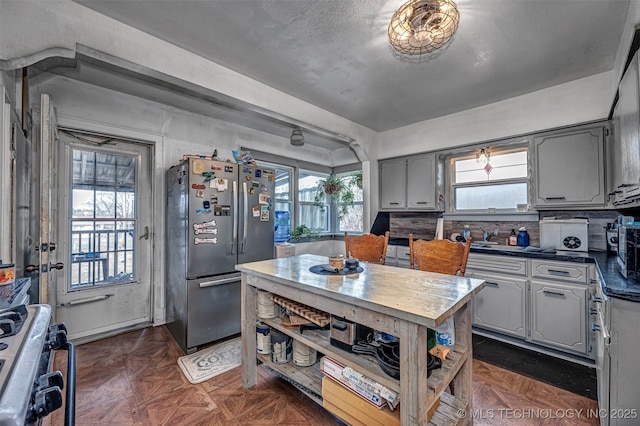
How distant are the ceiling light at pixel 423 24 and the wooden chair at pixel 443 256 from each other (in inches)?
52.2

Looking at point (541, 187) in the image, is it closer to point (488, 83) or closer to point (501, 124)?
point (501, 124)

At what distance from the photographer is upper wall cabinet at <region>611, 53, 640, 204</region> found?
1.54 metres

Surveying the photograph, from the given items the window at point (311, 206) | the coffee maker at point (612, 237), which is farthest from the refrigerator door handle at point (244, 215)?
the coffee maker at point (612, 237)

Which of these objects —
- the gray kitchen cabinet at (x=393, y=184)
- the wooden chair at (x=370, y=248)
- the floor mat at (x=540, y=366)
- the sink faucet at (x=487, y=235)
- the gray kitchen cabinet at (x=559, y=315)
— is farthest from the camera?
the gray kitchen cabinet at (x=393, y=184)

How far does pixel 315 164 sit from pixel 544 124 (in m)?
3.05

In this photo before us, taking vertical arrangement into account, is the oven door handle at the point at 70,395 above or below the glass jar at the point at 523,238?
below

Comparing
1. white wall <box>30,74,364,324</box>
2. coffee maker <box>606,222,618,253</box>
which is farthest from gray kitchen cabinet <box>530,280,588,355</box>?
white wall <box>30,74,364,324</box>

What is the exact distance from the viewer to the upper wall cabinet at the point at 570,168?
8.20 feet

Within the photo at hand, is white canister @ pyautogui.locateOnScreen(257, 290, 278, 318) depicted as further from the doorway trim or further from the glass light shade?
the glass light shade

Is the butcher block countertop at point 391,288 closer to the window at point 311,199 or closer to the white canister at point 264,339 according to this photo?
the white canister at point 264,339

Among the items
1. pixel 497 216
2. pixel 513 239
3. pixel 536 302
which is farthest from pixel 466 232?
pixel 536 302

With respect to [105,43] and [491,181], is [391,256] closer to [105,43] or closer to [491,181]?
[491,181]

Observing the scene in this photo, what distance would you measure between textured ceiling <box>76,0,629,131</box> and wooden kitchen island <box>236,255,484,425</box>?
169 cm

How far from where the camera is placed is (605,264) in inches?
77.3
